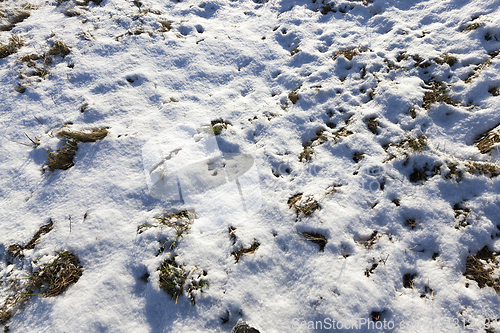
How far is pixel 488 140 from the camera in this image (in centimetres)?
280

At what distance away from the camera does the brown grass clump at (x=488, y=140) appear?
2750mm

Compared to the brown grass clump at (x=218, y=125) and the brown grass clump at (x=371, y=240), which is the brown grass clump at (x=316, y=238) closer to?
the brown grass clump at (x=371, y=240)

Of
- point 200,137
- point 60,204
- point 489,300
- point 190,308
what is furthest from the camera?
point 200,137

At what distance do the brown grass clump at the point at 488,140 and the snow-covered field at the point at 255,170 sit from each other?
54mm

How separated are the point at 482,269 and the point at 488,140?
5.50 ft

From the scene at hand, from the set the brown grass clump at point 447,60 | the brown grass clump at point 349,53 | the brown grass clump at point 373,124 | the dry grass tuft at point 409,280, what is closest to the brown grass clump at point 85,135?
the brown grass clump at point 373,124

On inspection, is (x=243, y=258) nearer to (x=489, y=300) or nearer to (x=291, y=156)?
(x=291, y=156)

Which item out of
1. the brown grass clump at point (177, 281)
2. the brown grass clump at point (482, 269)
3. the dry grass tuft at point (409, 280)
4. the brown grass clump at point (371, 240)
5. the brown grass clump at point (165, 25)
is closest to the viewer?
the brown grass clump at point (482, 269)

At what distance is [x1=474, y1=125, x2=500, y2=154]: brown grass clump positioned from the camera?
2.75m

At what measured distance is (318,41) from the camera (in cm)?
430

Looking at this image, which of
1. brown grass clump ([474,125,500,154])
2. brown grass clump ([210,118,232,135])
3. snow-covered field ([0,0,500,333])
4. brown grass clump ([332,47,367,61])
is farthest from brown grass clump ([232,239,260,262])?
brown grass clump ([332,47,367,61])

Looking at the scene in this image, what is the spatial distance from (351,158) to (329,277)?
5.37ft

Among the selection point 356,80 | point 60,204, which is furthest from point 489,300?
point 60,204

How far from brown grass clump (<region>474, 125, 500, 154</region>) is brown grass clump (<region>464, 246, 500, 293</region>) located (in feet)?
4.21
